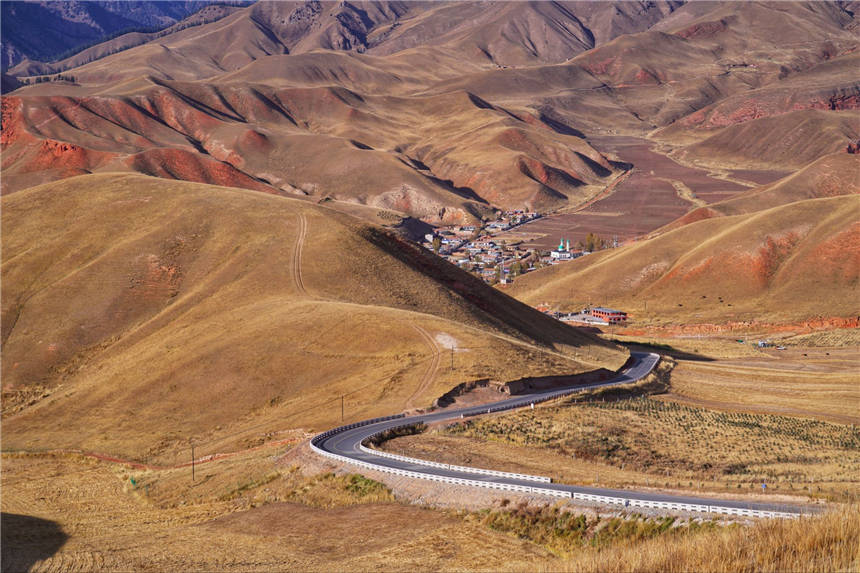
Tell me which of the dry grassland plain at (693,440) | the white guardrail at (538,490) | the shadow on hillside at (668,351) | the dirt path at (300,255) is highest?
the dirt path at (300,255)

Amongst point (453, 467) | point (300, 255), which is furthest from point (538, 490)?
point (300, 255)

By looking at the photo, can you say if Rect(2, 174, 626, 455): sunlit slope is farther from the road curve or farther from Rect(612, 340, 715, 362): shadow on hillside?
Rect(612, 340, 715, 362): shadow on hillside

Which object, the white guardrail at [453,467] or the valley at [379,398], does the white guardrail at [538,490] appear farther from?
the valley at [379,398]

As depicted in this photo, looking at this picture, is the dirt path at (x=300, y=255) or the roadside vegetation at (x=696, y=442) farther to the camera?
the dirt path at (x=300, y=255)

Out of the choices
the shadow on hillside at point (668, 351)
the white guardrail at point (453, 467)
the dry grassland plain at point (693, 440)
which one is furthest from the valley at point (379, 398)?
the white guardrail at point (453, 467)

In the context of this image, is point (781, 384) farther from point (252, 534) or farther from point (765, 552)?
point (765, 552)

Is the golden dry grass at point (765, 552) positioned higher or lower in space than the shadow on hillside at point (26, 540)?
higher

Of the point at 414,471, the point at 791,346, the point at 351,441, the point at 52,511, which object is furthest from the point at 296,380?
the point at 791,346

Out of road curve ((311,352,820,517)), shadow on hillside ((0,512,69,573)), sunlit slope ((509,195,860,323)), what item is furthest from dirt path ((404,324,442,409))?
sunlit slope ((509,195,860,323))
